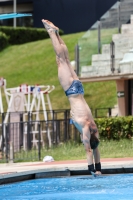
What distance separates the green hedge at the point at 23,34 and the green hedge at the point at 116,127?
25862 mm

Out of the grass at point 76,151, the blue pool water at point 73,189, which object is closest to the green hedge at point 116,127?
the grass at point 76,151

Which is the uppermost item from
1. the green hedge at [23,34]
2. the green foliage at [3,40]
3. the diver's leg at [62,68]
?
the green hedge at [23,34]

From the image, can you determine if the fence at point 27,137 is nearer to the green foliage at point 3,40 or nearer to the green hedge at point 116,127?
the green hedge at point 116,127

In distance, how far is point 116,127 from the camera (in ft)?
72.5

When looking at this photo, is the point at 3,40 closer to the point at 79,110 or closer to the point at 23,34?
the point at 23,34

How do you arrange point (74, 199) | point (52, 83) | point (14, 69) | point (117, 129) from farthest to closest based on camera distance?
point (14, 69) < point (52, 83) < point (117, 129) < point (74, 199)

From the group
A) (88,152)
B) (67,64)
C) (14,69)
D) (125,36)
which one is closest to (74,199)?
(88,152)

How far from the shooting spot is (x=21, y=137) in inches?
915

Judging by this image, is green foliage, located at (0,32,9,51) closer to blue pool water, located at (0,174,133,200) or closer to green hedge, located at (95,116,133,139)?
green hedge, located at (95,116,133,139)

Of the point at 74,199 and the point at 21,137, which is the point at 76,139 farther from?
the point at 74,199

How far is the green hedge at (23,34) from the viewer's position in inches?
1865

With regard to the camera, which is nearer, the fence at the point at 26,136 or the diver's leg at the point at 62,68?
the diver's leg at the point at 62,68

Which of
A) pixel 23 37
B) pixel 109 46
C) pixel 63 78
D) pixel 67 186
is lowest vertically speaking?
pixel 67 186

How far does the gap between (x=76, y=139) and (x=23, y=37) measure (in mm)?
25788
